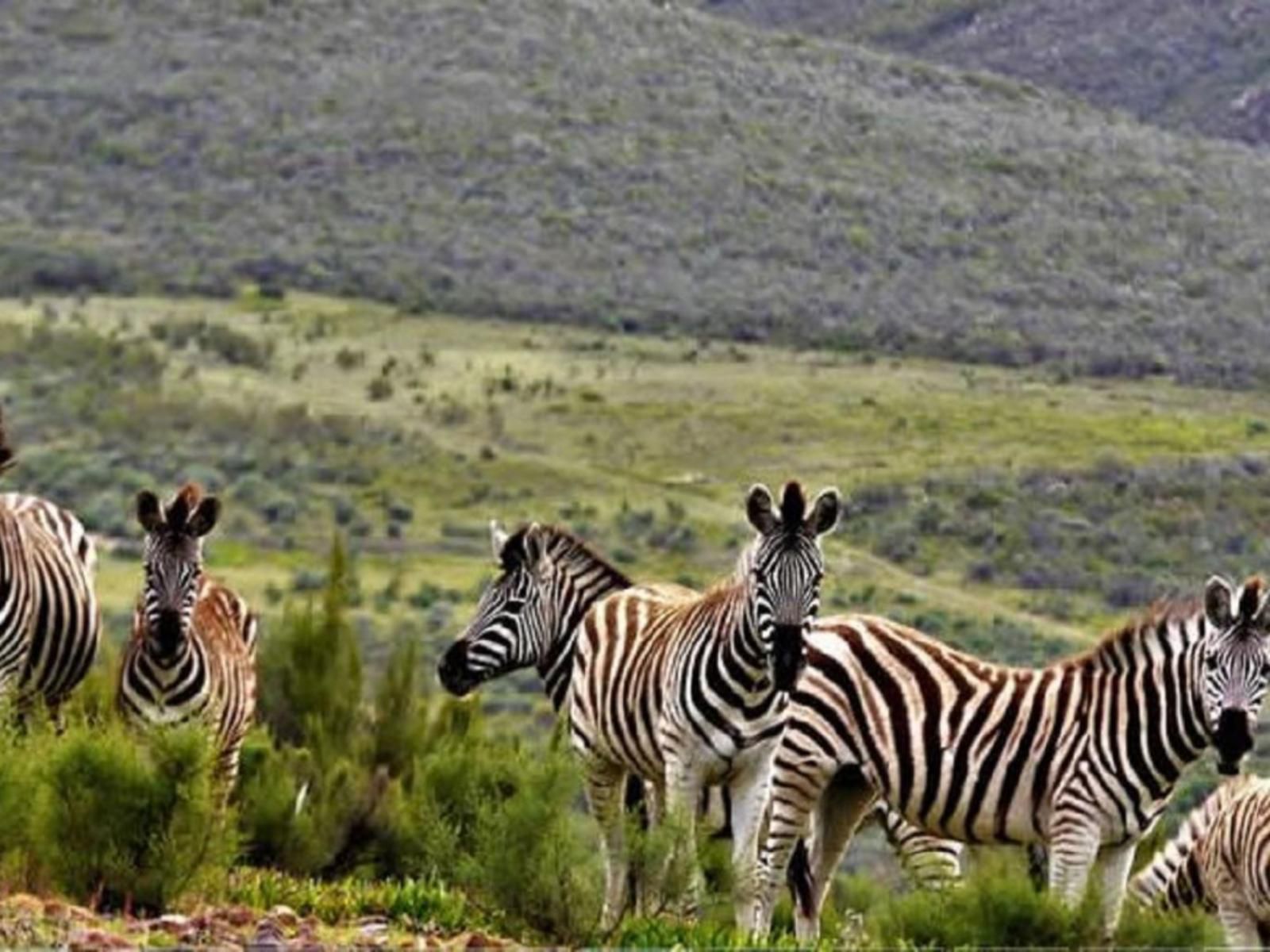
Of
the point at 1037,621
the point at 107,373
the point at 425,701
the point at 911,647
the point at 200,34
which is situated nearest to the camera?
the point at 911,647

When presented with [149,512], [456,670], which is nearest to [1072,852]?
[456,670]

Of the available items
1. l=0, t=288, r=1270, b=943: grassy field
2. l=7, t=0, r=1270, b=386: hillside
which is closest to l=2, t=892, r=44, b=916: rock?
l=0, t=288, r=1270, b=943: grassy field

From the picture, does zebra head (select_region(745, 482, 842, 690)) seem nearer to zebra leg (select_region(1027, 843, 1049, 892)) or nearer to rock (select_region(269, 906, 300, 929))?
zebra leg (select_region(1027, 843, 1049, 892))

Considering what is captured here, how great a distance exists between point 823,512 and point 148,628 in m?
3.78

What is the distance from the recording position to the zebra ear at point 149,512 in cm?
1511

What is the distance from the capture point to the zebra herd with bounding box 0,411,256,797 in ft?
49.6

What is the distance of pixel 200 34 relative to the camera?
275ft

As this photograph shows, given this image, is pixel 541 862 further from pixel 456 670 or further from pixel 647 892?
pixel 456 670

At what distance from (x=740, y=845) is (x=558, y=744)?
0.93m

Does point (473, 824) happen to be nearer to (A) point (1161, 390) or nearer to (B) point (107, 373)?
(B) point (107, 373)

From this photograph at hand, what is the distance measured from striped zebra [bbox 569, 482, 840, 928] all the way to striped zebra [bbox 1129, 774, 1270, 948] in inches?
104

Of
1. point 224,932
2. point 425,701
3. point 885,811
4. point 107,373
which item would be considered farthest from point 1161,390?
point 224,932

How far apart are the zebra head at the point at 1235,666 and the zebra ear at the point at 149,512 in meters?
5.19

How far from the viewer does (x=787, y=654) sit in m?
13.3
